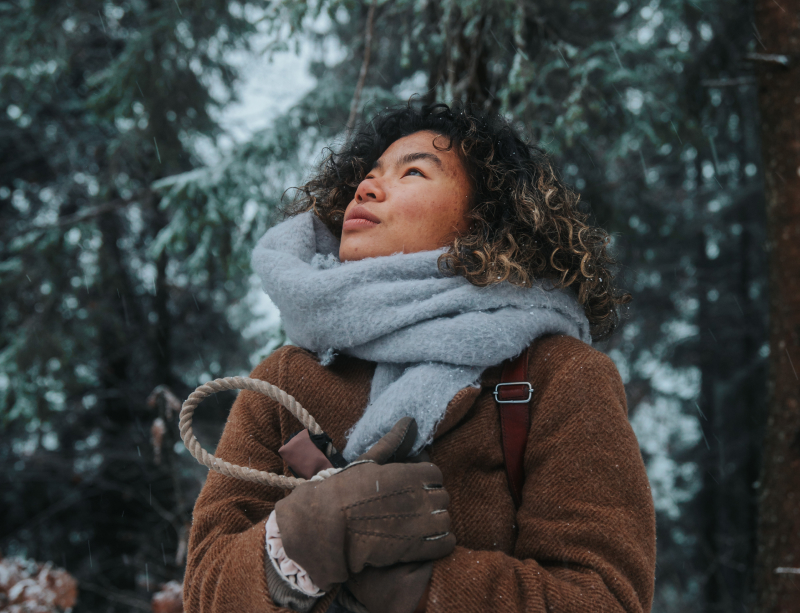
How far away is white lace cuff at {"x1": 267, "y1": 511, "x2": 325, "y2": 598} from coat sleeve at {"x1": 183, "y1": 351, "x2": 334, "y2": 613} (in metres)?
0.03

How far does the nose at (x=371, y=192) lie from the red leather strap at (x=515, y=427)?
0.64 meters

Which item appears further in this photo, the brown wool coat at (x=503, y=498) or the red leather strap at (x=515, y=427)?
the red leather strap at (x=515, y=427)

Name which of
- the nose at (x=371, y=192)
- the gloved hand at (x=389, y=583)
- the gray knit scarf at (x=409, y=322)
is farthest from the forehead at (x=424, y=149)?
the gloved hand at (x=389, y=583)

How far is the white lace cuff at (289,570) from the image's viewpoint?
3.61 feet

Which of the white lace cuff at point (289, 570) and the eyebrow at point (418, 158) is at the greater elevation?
the eyebrow at point (418, 158)

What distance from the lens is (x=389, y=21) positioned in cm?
Result: 506

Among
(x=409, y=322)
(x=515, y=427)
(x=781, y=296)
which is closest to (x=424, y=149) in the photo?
(x=409, y=322)

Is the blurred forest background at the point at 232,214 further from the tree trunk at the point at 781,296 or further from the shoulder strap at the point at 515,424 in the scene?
the shoulder strap at the point at 515,424

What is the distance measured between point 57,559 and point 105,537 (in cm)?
56

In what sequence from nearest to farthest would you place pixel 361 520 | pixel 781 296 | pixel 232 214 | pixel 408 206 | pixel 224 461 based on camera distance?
pixel 361 520
pixel 224 461
pixel 408 206
pixel 781 296
pixel 232 214

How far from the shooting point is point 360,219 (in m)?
1.60

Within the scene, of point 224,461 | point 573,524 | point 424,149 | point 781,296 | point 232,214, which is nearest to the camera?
point 573,524

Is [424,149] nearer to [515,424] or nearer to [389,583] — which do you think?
[515,424]

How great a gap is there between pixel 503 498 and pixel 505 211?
2.80ft
